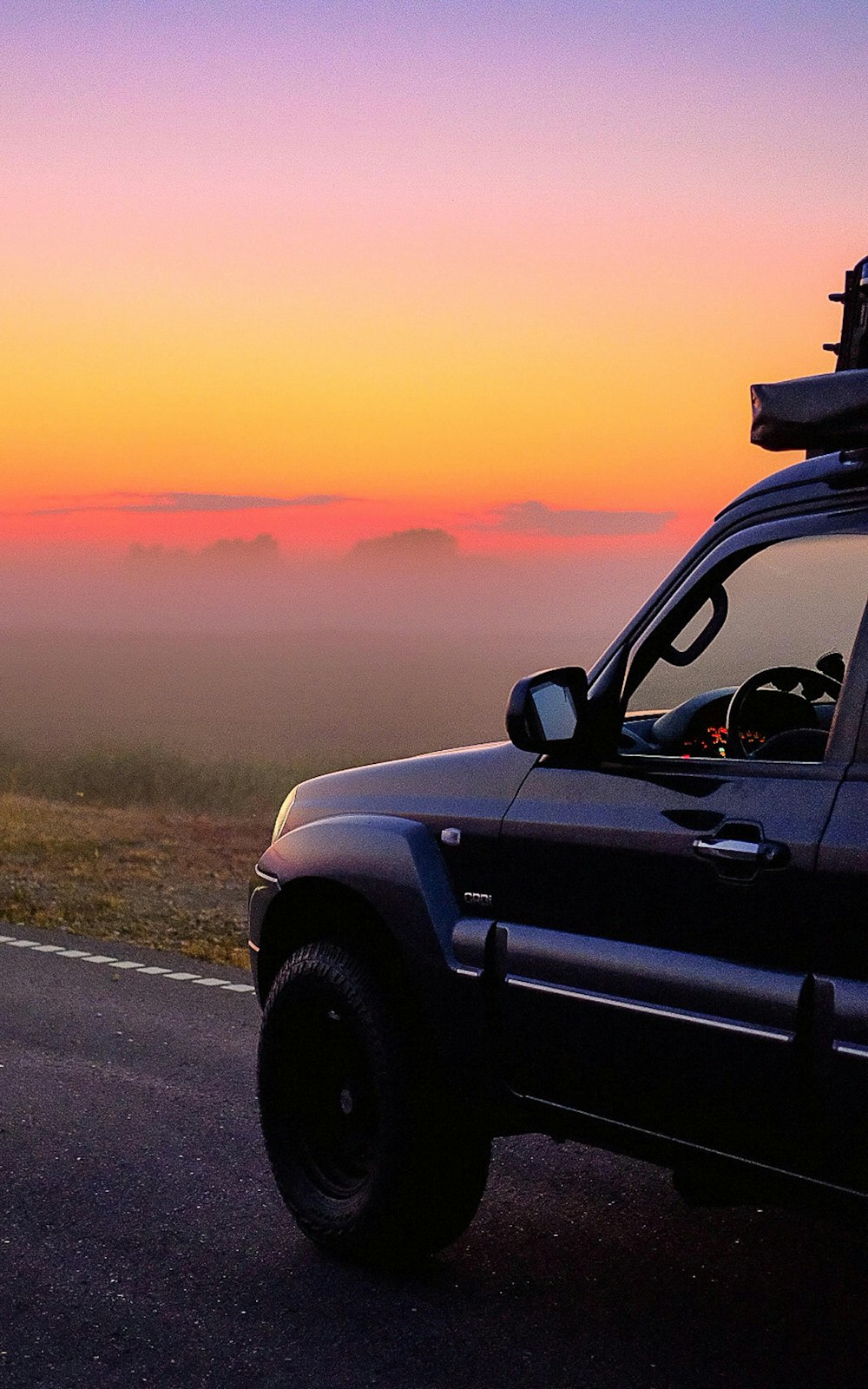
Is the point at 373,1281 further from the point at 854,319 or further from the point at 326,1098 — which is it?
the point at 854,319

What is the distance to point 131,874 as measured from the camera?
21172 mm

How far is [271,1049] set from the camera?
217 inches

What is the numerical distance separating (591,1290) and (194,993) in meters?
5.11

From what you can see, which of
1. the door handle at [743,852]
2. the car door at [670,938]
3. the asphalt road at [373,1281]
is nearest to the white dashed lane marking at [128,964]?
the asphalt road at [373,1281]

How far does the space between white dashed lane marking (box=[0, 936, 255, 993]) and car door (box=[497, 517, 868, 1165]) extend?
538 cm

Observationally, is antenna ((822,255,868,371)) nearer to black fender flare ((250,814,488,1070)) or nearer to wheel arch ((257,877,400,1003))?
black fender flare ((250,814,488,1070))

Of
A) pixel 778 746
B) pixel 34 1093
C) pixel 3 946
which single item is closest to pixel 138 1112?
pixel 34 1093

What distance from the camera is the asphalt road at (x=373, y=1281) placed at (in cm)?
446

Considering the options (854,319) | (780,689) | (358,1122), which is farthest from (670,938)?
(854,319)

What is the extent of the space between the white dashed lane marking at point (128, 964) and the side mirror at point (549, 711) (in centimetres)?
560

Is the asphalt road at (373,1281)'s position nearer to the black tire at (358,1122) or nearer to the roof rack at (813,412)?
the black tire at (358,1122)

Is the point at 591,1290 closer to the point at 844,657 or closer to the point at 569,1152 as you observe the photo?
the point at 569,1152

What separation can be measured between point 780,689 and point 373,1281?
6.60ft

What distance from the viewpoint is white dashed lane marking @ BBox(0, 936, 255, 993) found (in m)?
10.2
